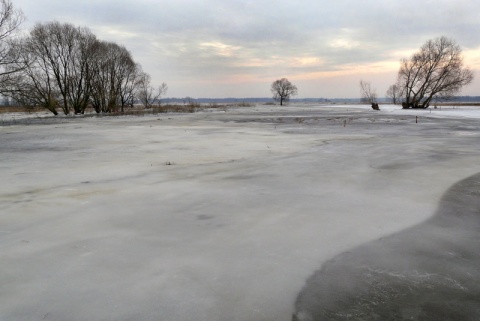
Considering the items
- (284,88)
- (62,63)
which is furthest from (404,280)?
(284,88)

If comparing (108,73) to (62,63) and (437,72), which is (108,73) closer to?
(62,63)

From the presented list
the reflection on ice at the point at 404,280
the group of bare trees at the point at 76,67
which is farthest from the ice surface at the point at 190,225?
the group of bare trees at the point at 76,67

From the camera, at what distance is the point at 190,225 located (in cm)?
418

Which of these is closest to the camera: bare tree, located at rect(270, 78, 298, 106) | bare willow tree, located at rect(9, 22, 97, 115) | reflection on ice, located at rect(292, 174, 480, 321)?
reflection on ice, located at rect(292, 174, 480, 321)

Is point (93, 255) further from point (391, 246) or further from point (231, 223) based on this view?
point (391, 246)

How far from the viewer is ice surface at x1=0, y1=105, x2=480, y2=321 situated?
2.63m

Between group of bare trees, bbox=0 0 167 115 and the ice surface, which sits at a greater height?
group of bare trees, bbox=0 0 167 115

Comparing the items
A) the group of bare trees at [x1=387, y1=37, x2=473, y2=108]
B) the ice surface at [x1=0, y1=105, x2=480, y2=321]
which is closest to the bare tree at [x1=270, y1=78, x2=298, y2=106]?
the group of bare trees at [x1=387, y1=37, x2=473, y2=108]

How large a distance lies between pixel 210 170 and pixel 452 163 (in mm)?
5872

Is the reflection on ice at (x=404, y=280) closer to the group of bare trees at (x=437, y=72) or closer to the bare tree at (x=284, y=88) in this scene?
the group of bare trees at (x=437, y=72)

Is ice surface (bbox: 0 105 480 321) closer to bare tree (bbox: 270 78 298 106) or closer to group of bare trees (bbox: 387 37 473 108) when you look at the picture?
group of bare trees (bbox: 387 37 473 108)

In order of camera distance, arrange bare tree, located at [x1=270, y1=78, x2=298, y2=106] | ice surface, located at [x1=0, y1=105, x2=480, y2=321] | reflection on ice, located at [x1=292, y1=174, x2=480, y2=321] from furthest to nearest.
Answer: bare tree, located at [x1=270, y1=78, x2=298, y2=106] → ice surface, located at [x1=0, y1=105, x2=480, y2=321] → reflection on ice, located at [x1=292, y1=174, x2=480, y2=321]

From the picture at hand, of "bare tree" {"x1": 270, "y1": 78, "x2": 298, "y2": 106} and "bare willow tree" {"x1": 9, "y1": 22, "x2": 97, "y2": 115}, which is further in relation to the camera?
"bare tree" {"x1": 270, "y1": 78, "x2": 298, "y2": 106}

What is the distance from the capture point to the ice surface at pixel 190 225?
2.63 meters
